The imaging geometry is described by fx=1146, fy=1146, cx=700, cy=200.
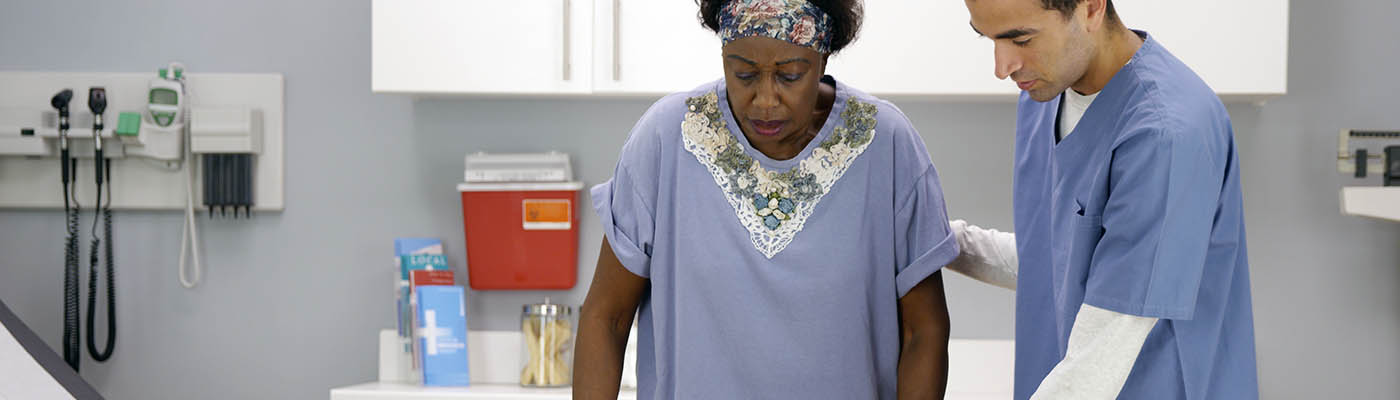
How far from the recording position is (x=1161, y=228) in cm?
104

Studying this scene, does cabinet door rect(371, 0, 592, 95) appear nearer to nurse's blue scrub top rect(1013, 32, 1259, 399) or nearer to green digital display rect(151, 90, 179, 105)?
green digital display rect(151, 90, 179, 105)

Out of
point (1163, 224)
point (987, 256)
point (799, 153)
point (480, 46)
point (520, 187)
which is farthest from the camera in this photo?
point (520, 187)

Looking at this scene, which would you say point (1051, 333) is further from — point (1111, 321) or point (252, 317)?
point (252, 317)

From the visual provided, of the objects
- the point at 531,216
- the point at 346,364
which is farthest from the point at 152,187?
the point at 531,216

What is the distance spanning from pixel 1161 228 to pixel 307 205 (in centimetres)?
193

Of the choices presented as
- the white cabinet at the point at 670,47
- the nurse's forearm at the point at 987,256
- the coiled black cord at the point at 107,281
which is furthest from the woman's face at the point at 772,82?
the coiled black cord at the point at 107,281

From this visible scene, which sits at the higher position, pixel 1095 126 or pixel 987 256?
pixel 1095 126

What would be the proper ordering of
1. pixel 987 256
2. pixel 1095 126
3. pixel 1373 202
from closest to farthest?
1. pixel 1095 126
2. pixel 987 256
3. pixel 1373 202

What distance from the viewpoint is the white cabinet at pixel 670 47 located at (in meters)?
2.05

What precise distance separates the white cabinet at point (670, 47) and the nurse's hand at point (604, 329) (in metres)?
0.84

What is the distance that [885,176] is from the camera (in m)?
1.29

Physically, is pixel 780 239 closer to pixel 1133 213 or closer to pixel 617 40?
pixel 1133 213

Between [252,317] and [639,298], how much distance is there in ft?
4.82

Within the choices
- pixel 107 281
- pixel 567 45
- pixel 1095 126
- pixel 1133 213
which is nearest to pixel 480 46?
pixel 567 45
